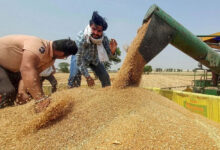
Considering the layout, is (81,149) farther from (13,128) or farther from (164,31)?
(164,31)

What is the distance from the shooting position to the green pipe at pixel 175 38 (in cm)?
204

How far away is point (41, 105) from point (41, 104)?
0.04ft

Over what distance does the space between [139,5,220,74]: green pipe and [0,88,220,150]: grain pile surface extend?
703mm

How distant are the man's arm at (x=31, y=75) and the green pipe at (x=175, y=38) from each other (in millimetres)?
1230

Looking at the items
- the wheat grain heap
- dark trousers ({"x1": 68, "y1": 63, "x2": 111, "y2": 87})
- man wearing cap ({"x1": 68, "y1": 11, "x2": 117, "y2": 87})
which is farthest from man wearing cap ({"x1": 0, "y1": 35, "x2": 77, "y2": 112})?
dark trousers ({"x1": 68, "y1": 63, "x2": 111, "y2": 87})

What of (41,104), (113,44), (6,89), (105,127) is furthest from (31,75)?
(113,44)

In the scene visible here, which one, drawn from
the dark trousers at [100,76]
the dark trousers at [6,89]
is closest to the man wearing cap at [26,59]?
the dark trousers at [6,89]

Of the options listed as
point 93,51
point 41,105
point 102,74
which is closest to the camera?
point 41,105

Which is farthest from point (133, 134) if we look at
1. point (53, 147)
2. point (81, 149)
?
point (53, 147)

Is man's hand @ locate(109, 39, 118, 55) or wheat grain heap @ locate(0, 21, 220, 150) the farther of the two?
man's hand @ locate(109, 39, 118, 55)

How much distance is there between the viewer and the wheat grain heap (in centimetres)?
144

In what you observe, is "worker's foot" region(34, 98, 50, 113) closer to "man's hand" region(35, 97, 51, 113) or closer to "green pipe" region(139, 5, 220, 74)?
"man's hand" region(35, 97, 51, 113)

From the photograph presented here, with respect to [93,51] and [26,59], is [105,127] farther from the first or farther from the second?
[93,51]

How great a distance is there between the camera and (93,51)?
11.4ft
